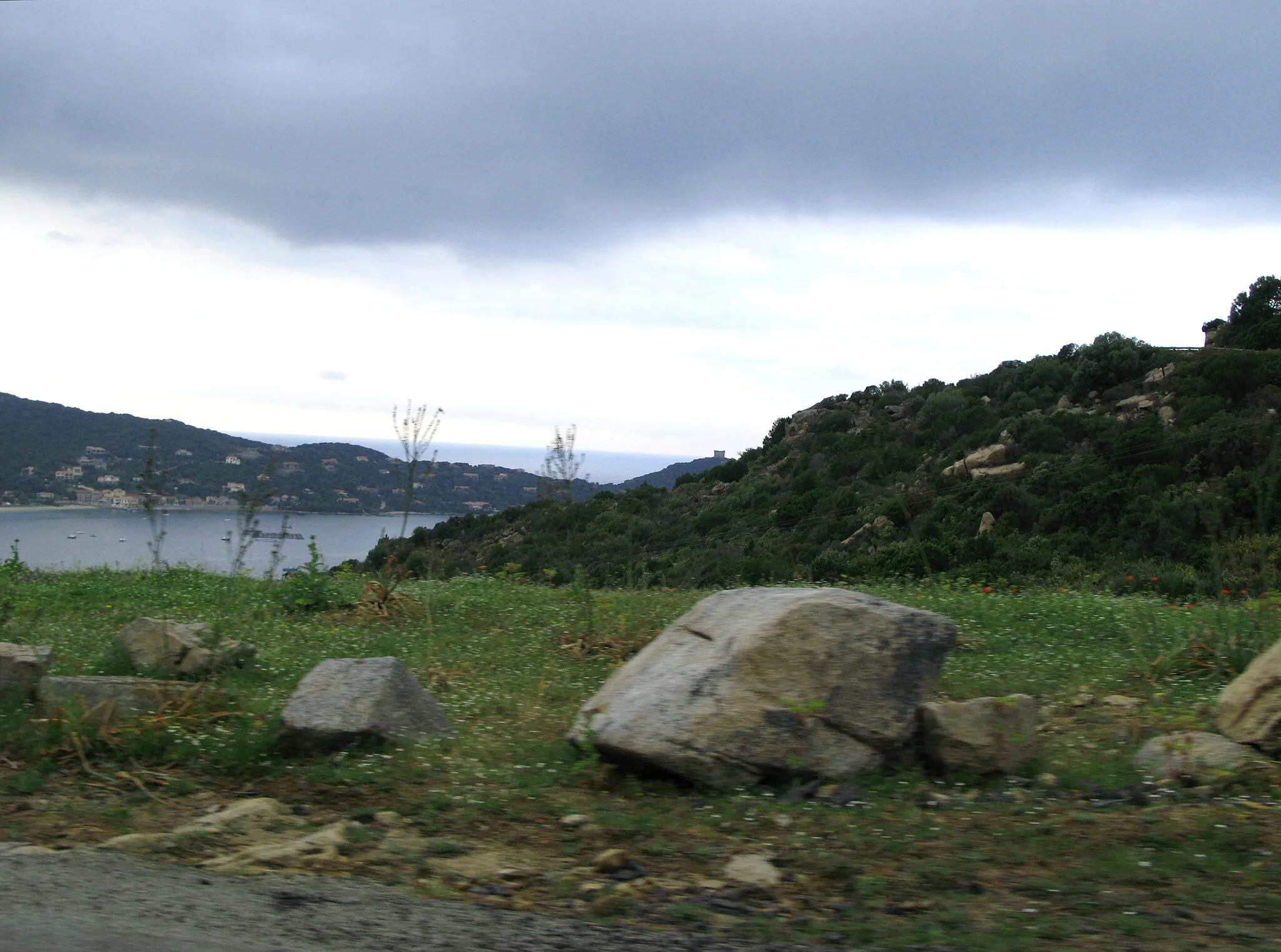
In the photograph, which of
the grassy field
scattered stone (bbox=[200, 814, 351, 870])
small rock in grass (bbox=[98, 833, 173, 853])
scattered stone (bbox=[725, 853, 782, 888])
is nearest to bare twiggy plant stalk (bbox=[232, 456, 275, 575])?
the grassy field

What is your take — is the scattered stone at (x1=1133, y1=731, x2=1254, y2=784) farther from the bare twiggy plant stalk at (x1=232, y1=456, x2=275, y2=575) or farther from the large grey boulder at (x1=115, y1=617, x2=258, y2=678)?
the bare twiggy plant stalk at (x1=232, y1=456, x2=275, y2=575)

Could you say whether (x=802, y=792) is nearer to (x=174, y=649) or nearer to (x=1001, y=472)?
(x=174, y=649)

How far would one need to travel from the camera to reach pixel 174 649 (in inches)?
297

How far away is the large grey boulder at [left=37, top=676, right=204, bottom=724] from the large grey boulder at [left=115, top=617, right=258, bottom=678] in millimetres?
981

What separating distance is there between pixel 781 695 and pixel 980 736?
1.07m

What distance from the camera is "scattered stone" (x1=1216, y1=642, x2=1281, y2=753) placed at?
5.27 meters

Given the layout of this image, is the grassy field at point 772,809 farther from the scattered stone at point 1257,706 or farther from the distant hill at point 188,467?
the distant hill at point 188,467

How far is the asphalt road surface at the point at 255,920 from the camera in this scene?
3.31 m

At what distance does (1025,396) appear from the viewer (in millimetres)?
36812

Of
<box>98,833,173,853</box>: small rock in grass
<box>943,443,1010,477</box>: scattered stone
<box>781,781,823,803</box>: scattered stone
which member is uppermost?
<box>943,443,1010,477</box>: scattered stone

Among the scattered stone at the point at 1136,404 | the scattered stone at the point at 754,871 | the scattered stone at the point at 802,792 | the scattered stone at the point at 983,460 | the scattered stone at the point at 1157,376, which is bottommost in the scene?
the scattered stone at the point at 754,871

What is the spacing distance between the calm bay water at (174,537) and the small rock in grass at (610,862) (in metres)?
5.29

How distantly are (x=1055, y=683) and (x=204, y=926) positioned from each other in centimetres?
597

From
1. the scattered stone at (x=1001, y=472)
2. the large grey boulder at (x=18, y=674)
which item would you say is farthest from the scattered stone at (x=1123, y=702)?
the scattered stone at (x=1001, y=472)
